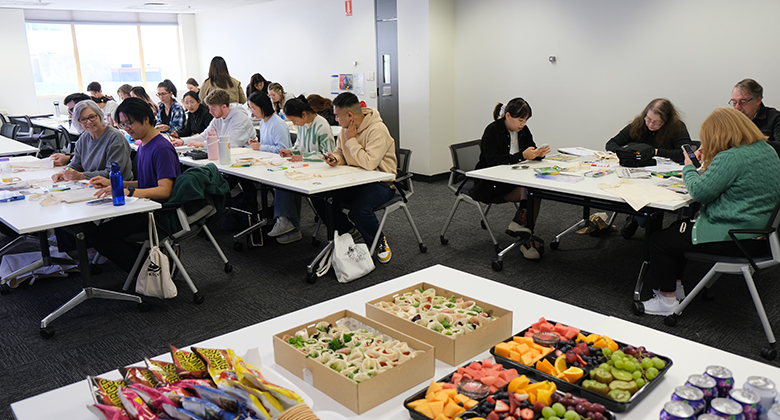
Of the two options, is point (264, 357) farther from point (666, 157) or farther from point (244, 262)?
point (666, 157)

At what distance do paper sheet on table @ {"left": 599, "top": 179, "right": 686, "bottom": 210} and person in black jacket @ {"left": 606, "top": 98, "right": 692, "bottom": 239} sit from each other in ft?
3.02

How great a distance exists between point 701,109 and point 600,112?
3.30ft

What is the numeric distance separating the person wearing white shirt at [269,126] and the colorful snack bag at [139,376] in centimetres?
397

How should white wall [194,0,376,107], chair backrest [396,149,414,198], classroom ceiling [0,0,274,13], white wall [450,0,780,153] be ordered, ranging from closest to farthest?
chair backrest [396,149,414,198] → white wall [450,0,780,153] → white wall [194,0,376,107] → classroom ceiling [0,0,274,13]

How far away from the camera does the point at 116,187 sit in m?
3.21

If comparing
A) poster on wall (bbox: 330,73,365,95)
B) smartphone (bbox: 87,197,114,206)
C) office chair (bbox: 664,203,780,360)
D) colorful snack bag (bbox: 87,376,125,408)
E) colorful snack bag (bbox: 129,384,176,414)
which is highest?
poster on wall (bbox: 330,73,365,95)

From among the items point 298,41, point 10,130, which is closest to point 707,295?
point 298,41

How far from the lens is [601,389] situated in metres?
1.24

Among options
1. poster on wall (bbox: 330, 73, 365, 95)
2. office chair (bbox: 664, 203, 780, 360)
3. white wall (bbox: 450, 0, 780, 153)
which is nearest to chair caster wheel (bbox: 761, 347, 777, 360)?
office chair (bbox: 664, 203, 780, 360)

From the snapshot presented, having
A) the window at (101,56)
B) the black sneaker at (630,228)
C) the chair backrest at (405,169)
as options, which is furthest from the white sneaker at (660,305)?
the window at (101,56)

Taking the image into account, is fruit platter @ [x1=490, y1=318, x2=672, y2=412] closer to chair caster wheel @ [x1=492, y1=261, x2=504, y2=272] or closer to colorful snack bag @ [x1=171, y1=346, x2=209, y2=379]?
colorful snack bag @ [x1=171, y1=346, x2=209, y2=379]

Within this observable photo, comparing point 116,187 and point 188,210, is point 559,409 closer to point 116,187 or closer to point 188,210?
point 116,187

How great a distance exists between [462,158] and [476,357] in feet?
10.5

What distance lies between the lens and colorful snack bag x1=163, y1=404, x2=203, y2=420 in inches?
42.0
